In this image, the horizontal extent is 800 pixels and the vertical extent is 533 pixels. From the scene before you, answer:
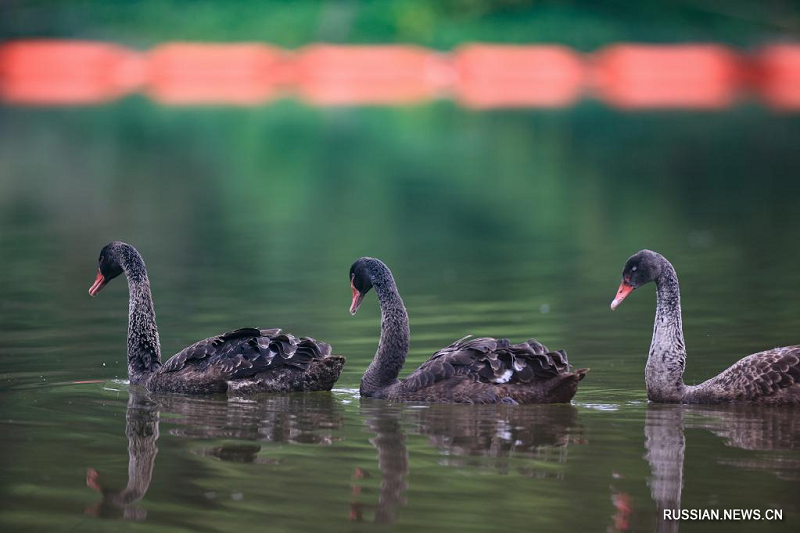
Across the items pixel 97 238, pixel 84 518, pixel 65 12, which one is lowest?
pixel 84 518

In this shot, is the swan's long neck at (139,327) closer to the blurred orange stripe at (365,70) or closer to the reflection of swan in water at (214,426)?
the reflection of swan in water at (214,426)

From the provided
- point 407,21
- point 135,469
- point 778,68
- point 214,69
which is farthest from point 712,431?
point 407,21

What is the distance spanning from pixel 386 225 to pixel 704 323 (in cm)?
918

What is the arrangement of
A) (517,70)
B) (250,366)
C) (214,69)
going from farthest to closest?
(214,69), (517,70), (250,366)

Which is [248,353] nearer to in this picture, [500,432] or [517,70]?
[500,432]

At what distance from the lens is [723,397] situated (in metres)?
8.56

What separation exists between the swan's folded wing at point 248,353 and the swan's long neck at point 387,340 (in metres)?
0.34

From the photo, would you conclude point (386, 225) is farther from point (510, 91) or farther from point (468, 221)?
point (510, 91)

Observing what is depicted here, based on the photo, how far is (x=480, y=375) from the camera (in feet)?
28.4

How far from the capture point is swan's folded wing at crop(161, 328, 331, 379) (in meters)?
9.06

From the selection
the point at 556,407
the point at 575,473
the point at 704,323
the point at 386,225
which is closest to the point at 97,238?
the point at 386,225

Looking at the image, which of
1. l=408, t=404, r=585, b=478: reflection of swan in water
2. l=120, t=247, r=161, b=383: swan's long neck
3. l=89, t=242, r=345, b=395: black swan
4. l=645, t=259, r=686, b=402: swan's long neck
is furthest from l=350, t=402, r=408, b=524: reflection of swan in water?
l=120, t=247, r=161, b=383: swan's long neck

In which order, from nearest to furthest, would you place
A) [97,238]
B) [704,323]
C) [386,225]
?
[704,323] < [97,238] < [386,225]

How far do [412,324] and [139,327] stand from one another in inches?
105
